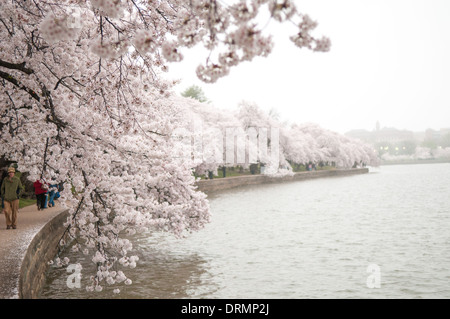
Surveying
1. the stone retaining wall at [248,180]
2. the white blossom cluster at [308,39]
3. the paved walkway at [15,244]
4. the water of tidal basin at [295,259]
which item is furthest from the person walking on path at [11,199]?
the stone retaining wall at [248,180]

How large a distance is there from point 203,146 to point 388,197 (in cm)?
1477

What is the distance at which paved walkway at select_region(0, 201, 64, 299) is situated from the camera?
6710 mm

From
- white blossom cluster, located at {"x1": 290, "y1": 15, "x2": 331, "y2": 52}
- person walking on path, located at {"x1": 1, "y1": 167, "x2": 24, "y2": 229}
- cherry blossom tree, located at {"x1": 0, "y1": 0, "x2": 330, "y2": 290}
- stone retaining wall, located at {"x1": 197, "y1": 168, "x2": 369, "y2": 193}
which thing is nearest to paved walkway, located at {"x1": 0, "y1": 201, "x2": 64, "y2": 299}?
person walking on path, located at {"x1": 1, "y1": 167, "x2": 24, "y2": 229}

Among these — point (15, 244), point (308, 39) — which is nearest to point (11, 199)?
point (15, 244)

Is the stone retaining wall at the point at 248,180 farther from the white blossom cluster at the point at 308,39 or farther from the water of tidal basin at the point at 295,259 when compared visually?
the white blossom cluster at the point at 308,39

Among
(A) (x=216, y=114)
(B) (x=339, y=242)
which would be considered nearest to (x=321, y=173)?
(A) (x=216, y=114)

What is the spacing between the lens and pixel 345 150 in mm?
80500

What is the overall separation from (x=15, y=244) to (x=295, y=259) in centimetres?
776

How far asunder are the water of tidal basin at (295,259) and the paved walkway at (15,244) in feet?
4.40

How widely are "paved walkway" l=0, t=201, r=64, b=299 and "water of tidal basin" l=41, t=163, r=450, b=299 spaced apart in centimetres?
134

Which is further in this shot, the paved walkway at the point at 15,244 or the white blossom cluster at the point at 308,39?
the paved walkway at the point at 15,244

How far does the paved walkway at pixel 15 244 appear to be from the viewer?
671 centimetres

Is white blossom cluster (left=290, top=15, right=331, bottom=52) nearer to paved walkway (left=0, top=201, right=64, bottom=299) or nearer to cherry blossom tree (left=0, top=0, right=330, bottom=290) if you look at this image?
cherry blossom tree (left=0, top=0, right=330, bottom=290)
